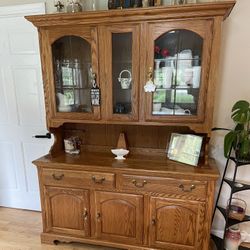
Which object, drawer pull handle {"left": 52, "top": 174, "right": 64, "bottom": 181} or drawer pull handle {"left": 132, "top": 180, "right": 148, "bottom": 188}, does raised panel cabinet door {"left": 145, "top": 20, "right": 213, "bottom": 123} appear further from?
drawer pull handle {"left": 52, "top": 174, "right": 64, "bottom": 181}

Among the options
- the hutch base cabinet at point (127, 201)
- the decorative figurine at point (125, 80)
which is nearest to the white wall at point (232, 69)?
the hutch base cabinet at point (127, 201)

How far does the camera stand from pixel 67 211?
1934 mm

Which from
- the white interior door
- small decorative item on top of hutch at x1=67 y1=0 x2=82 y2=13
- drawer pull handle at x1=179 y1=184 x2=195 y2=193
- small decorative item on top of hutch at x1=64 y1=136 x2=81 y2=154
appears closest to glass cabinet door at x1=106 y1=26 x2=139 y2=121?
small decorative item on top of hutch at x1=67 y1=0 x2=82 y2=13

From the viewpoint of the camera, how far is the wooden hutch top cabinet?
1604 mm

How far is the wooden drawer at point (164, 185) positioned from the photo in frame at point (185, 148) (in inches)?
7.8

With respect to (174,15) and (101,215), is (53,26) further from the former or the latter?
(101,215)

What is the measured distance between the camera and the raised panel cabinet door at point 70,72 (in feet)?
5.79

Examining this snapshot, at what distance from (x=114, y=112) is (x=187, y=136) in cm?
65

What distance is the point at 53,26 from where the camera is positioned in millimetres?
1760

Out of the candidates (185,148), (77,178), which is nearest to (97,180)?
(77,178)

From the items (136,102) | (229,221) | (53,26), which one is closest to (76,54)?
(53,26)

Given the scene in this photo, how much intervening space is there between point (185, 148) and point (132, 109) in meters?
0.56

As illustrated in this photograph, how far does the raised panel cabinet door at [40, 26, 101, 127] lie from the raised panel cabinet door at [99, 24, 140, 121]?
0.31 ft

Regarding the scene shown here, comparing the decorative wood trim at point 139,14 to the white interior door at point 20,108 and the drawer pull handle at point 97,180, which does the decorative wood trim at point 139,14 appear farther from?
the drawer pull handle at point 97,180
